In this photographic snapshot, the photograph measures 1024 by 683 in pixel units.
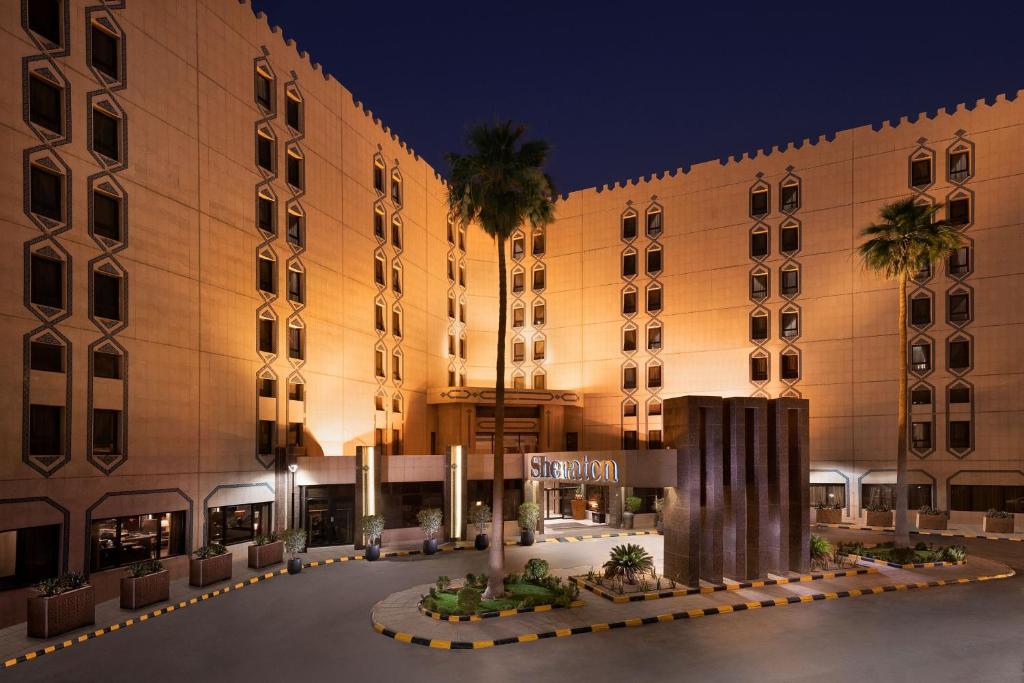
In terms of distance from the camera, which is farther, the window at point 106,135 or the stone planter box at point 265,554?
the stone planter box at point 265,554

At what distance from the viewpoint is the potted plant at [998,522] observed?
45.2 meters

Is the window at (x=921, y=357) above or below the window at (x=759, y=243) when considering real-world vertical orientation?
below

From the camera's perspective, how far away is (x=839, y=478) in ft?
170

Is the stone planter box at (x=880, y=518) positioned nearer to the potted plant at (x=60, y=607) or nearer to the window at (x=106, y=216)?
the potted plant at (x=60, y=607)

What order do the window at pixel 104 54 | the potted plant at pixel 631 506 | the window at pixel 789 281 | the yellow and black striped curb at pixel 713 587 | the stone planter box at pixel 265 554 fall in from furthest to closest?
the window at pixel 789 281 → the potted plant at pixel 631 506 → the stone planter box at pixel 265 554 → the window at pixel 104 54 → the yellow and black striped curb at pixel 713 587

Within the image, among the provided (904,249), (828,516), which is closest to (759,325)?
(828,516)

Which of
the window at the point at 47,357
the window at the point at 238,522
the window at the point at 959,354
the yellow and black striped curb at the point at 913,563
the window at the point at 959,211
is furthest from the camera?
the window at the point at 959,211

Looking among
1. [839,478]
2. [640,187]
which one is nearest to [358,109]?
[640,187]

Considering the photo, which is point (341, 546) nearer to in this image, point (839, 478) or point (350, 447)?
point (350, 447)

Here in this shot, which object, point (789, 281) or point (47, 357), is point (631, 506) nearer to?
point (789, 281)

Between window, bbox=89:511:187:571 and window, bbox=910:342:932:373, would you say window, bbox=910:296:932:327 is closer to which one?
window, bbox=910:342:932:373

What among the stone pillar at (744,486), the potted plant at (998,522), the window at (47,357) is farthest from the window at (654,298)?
the window at (47,357)

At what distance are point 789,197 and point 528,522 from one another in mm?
32890

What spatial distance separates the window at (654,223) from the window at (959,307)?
22.1 meters
